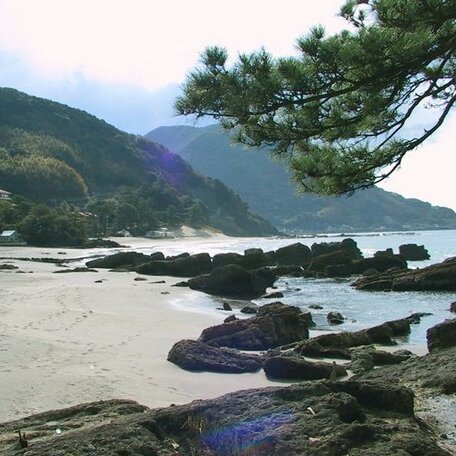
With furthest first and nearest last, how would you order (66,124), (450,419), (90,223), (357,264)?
(66,124) → (90,223) → (357,264) → (450,419)

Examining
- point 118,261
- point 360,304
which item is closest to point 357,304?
point 360,304

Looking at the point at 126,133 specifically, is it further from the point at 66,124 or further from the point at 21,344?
the point at 21,344

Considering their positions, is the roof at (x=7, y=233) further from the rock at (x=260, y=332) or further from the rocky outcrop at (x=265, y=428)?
the rocky outcrop at (x=265, y=428)

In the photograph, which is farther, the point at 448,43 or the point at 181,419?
the point at 448,43

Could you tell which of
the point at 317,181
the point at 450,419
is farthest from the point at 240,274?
the point at 450,419

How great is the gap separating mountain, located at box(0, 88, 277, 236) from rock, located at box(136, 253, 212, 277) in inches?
2604

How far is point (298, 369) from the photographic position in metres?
7.46

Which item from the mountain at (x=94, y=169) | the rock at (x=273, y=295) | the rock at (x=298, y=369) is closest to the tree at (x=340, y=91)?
the rock at (x=298, y=369)

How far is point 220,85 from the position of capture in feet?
18.0

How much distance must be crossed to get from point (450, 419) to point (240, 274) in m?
20.9

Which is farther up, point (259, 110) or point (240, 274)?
point (259, 110)

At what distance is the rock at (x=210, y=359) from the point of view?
26.2 feet

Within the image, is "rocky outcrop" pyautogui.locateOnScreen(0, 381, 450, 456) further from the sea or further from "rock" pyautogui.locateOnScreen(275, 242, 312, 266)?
"rock" pyautogui.locateOnScreen(275, 242, 312, 266)

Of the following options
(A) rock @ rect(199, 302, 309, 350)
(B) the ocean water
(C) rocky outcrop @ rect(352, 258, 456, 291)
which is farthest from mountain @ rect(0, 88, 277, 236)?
(A) rock @ rect(199, 302, 309, 350)
